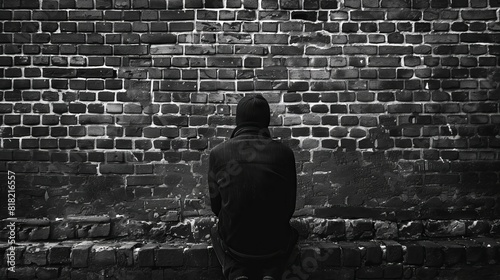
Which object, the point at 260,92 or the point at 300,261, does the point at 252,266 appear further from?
the point at 260,92

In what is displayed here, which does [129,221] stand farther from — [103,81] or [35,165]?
[103,81]

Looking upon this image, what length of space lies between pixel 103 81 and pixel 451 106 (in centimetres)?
314

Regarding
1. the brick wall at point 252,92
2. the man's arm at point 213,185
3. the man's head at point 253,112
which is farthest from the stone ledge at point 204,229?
the man's head at point 253,112

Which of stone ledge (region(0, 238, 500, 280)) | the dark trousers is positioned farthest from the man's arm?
stone ledge (region(0, 238, 500, 280))

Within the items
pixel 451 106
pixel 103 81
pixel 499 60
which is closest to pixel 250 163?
pixel 103 81

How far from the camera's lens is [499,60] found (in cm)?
389

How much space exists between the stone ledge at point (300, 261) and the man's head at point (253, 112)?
4.00 ft

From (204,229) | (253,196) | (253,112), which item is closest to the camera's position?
(253,196)

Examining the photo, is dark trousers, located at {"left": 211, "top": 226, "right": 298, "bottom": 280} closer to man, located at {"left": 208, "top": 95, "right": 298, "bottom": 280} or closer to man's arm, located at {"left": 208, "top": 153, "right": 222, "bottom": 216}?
man, located at {"left": 208, "top": 95, "right": 298, "bottom": 280}

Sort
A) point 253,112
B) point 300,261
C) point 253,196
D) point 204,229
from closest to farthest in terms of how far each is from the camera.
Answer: point 253,196
point 253,112
point 300,261
point 204,229

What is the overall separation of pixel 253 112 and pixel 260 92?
108 centimetres

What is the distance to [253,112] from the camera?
2814mm

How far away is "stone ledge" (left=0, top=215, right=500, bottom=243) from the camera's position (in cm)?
377

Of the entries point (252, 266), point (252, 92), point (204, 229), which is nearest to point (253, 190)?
point (252, 266)
